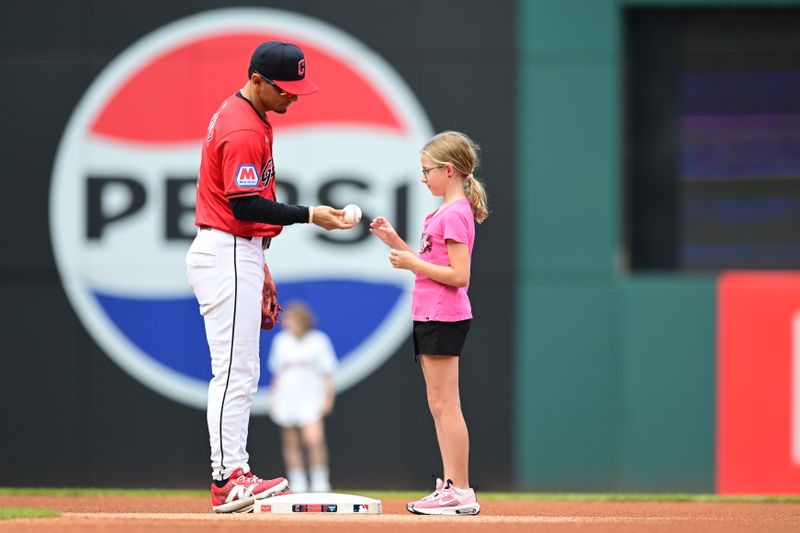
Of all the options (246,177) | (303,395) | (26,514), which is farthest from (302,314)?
(246,177)

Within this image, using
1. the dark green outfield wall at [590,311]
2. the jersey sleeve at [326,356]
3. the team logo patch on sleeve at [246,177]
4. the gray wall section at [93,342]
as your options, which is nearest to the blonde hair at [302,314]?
the jersey sleeve at [326,356]

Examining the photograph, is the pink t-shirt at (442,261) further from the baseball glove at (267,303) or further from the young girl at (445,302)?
the baseball glove at (267,303)

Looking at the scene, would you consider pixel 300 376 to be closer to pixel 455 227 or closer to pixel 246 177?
pixel 455 227

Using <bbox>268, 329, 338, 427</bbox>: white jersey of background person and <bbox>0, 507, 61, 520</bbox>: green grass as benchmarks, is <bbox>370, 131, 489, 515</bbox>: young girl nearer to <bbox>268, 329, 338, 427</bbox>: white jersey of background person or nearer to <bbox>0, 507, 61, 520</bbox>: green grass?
<bbox>0, 507, 61, 520</bbox>: green grass

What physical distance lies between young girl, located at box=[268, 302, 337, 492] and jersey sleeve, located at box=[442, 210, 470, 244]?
3.79m

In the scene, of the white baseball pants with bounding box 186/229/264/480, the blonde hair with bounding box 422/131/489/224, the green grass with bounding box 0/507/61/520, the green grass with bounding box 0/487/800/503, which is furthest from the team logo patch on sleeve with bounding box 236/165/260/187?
the green grass with bounding box 0/487/800/503

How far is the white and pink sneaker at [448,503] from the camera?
5922 mm

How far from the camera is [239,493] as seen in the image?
5777 millimetres

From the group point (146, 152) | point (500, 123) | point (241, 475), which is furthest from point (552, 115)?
point (241, 475)

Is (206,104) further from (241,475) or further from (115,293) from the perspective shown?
(241,475)

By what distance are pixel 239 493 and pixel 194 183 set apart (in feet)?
14.0

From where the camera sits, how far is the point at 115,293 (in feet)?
31.5

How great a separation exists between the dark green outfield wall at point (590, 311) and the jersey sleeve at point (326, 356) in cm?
136

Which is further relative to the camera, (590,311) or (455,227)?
(590,311)
